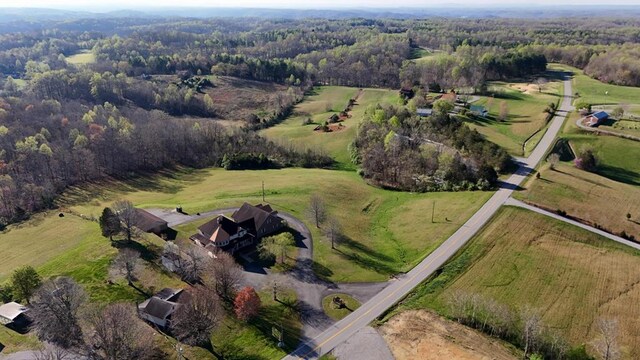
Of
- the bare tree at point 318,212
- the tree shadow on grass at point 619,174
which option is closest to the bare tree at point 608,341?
the bare tree at point 318,212

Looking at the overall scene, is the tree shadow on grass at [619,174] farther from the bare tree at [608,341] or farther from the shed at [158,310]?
the shed at [158,310]

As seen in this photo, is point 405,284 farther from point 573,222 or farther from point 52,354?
point 52,354

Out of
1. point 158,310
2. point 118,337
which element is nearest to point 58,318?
point 118,337

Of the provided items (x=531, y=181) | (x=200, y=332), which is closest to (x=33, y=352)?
(x=200, y=332)

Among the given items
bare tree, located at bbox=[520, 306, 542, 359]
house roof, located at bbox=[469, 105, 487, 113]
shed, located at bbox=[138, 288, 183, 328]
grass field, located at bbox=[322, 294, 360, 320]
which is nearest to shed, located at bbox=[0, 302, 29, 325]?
shed, located at bbox=[138, 288, 183, 328]

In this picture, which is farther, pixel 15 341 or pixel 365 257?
pixel 365 257

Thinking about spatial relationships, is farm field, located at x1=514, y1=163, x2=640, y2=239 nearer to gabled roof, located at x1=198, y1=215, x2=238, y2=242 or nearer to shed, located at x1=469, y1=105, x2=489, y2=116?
shed, located at x1=469, y1=105, x2=489, y2=116
